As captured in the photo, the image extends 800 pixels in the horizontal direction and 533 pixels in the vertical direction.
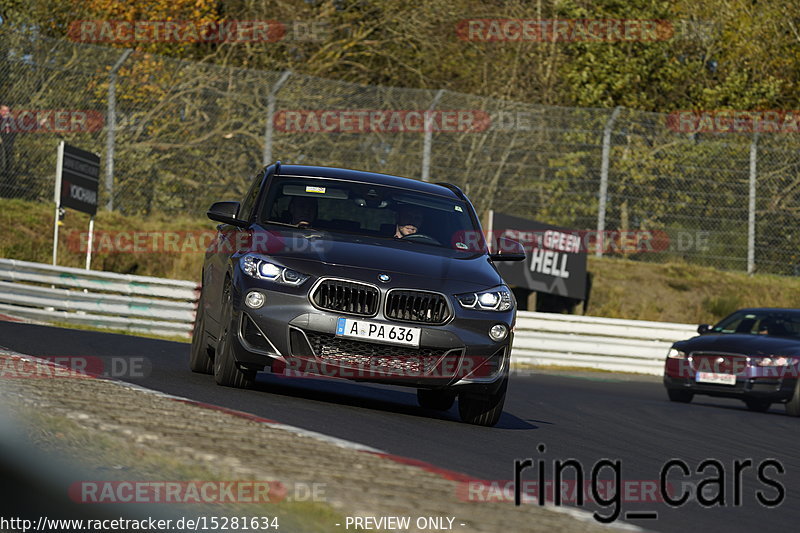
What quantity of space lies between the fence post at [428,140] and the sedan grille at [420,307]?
55.2 feet

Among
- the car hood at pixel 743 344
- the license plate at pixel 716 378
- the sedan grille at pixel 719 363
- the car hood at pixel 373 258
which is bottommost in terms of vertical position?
the license plate at pixel 716 378

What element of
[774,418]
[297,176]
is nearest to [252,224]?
[297,176]

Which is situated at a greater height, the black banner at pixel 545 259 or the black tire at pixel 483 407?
the black banner at pixel 545 259

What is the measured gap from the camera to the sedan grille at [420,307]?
27.7 feet

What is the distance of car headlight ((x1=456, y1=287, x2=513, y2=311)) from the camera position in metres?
8.62

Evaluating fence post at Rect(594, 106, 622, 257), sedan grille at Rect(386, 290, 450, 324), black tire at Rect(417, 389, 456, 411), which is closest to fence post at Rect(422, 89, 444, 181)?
fence post at Rect(594, 106, 622, 257)

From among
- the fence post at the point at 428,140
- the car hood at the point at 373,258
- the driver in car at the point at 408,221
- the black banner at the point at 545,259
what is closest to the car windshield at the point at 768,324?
the black banner at the point at 545,259

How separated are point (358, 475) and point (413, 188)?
608cm

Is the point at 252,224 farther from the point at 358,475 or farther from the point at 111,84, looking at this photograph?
the point at 111,84

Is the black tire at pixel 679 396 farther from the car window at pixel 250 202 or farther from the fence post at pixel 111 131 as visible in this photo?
the fence post at pixel 111 131

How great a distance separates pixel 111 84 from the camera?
23.8 m

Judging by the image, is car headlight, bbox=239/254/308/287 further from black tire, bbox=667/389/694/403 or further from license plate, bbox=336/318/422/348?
black tire, bbox=667/389/694/403

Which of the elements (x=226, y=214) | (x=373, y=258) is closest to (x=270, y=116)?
(x=226, y=214)

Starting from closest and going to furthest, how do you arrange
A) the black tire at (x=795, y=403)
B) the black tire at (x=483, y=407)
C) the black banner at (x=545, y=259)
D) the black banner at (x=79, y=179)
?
the black tire at (x=483, y=407) → the black tire at (x=795, y=403) → the black banner at (x=79, y=179) → the black banner at (x=545, y=259)
